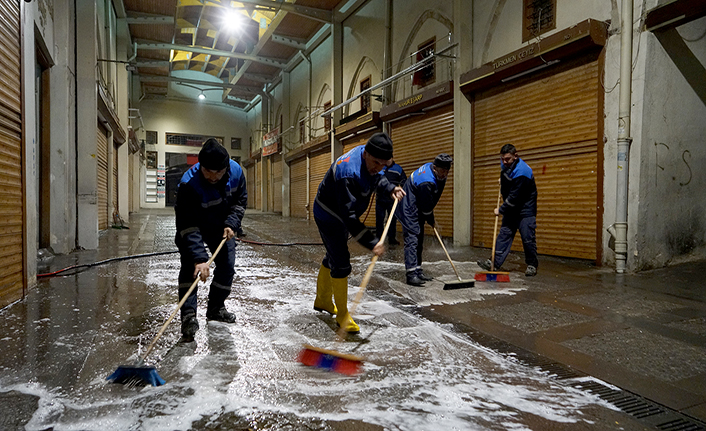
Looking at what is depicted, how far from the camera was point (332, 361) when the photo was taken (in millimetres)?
2816

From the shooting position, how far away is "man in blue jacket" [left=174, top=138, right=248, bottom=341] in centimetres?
341

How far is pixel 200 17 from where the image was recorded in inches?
805

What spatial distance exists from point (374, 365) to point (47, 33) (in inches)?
284

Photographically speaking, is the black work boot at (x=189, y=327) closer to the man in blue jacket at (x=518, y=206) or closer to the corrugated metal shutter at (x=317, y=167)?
the man in blue jacket at (x=518, y=206)

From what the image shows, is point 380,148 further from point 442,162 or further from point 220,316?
point 442,162

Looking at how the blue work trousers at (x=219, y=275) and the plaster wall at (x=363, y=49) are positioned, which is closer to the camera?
the blue work trousers at (x=219, y=275)

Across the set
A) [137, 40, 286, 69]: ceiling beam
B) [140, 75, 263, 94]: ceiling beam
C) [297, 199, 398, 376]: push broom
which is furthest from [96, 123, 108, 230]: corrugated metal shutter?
[140, 75, 263, 94]: ceiling beam

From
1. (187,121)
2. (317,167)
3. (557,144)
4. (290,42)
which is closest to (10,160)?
(557,144)

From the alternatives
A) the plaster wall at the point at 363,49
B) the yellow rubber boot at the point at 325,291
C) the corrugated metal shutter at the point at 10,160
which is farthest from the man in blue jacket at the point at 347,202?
the plaster wall at the point at 363,49

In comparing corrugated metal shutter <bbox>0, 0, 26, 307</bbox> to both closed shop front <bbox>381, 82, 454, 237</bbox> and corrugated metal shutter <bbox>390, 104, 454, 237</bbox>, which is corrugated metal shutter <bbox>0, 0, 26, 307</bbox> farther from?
corrugated metal shutter <bbox>390, 104, 454, 237</bbox>

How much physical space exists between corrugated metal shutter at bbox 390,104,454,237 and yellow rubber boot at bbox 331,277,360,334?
290 inches

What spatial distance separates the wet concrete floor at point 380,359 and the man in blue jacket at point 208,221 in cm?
24

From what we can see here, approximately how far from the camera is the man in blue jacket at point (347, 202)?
3.48 meters

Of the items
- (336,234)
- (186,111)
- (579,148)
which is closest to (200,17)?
(186,111)
